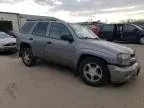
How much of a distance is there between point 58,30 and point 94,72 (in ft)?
6.67

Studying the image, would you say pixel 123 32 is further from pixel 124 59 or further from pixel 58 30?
pixel 124 59

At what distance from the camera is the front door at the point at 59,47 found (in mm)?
6537

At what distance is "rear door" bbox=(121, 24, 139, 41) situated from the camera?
17.2 m

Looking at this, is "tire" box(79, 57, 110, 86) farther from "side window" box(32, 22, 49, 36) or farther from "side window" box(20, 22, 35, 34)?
"side window" box(20, 22, 35, 34)

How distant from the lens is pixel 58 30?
7.20m

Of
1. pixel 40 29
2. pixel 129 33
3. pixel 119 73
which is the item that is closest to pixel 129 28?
pixel 129 33

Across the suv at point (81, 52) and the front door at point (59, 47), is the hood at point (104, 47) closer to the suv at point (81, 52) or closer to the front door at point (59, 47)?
the suv at point (81, 52)

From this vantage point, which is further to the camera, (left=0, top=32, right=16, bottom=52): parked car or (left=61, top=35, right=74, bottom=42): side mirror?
(left=0, top=32, right=16, bottom=52): parked car

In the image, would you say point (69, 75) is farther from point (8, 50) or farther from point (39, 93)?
point (8, 50)

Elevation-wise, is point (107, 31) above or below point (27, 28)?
below

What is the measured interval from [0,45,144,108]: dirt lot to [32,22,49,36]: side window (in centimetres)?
142

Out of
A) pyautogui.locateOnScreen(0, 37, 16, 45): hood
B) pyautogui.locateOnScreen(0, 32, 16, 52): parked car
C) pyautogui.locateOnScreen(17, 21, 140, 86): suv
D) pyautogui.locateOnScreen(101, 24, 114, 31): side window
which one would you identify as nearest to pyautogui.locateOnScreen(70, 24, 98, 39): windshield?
pyautogui.locateOnScreen(17, 21, 140, 86): suv

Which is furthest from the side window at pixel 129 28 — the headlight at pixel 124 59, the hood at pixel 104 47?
the headlight at pixel 124 59

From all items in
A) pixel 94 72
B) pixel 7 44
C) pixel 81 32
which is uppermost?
pixel 81 32
